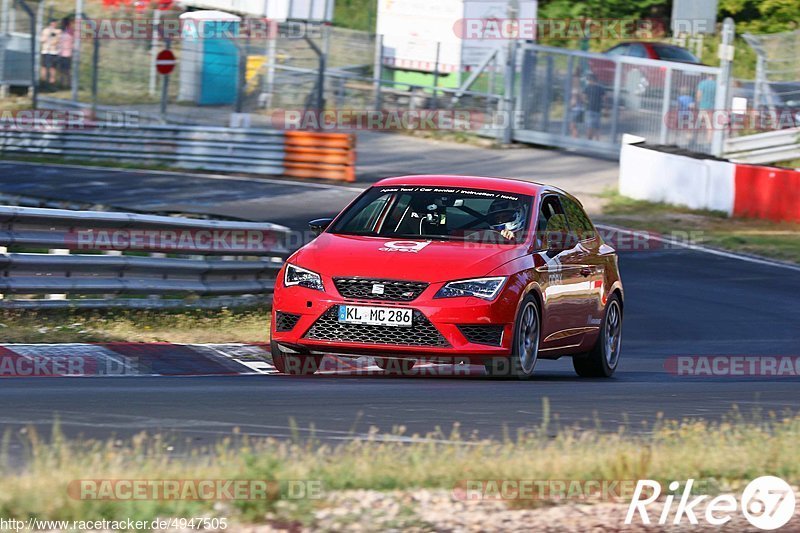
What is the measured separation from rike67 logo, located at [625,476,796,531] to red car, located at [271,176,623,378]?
3588mm

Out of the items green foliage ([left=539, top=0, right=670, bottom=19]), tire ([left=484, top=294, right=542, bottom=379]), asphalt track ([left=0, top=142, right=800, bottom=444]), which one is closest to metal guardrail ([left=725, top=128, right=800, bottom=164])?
asphalt track ([left=0, top=142, right=800, bottom=444])

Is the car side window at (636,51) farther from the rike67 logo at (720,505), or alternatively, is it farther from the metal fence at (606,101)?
the rike67 logo at (720,505)

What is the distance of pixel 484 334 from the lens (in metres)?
9.38

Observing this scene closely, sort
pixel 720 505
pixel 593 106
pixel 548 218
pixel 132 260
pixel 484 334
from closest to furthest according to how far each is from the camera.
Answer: pixel 720 505
pixel 484 334
pixel 548 218
pixel 132 260
pixel 593 106

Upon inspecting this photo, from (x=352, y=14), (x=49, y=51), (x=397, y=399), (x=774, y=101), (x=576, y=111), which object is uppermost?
(x=352, y=14)

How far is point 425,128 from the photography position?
33.6 meters

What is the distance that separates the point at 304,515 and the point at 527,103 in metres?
28.3

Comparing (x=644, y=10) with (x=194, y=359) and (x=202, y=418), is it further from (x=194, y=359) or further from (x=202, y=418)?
(x=202, y=418)

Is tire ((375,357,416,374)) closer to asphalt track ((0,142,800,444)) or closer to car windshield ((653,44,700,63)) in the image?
asphalt track ((0,142,800,444))

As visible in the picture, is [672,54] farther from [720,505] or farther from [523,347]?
[720,505]

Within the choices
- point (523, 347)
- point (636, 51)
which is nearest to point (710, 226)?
point (636, 51)

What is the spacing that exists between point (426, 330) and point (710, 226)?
14881 millimetres

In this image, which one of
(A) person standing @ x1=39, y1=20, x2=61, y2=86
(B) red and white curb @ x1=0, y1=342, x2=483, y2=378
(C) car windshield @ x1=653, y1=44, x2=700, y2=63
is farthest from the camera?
(C) car windshield @ x1=653, y1=44, x2=700, y2=63

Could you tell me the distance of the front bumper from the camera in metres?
9.28
